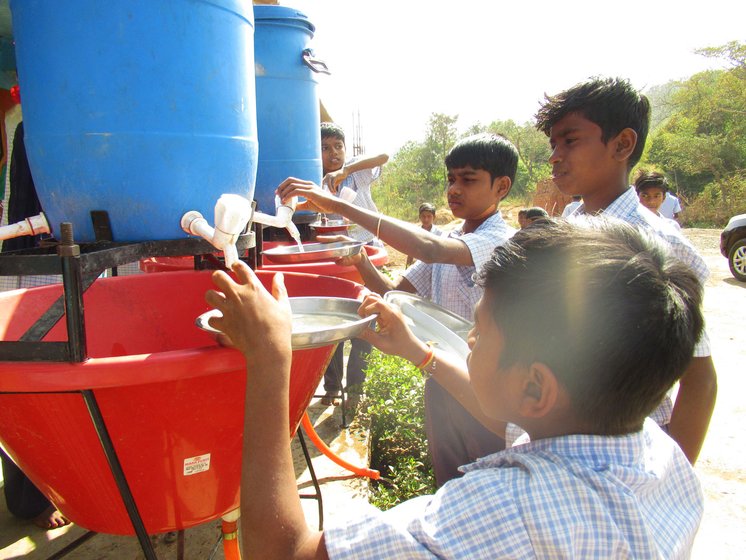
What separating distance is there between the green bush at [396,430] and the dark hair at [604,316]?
5.81 ft

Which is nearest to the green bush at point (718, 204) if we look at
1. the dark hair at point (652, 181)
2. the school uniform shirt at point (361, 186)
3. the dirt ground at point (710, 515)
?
the dark hair at point (652, 181)

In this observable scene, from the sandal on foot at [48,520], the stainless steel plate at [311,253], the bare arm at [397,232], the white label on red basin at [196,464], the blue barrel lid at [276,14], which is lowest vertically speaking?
the sandal on foot at [48,520]

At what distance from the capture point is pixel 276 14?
2309 mm

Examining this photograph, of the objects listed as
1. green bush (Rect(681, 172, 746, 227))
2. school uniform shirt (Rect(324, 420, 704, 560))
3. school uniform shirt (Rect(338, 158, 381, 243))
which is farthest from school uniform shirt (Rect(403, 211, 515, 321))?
green bush (Rect(681, 172, 746, 227))

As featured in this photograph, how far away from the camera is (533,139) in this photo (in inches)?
1114

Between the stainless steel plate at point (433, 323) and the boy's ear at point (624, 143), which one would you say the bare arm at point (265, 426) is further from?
the boy's ear at point (624, 143)

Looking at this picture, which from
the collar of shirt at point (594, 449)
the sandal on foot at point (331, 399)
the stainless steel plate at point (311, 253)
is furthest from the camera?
the sandal on foot at point (331, 399)

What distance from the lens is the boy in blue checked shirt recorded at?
720 mm

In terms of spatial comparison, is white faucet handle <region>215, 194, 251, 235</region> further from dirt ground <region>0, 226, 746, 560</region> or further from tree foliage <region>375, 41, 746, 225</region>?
tree foliage <region>375, 41, 746, 225</region>

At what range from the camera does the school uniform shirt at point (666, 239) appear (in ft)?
4.59

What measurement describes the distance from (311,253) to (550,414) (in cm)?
144

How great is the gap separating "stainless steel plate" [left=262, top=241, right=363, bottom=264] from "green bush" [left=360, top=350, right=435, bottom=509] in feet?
3.70

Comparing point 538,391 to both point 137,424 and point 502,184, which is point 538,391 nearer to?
point 137,424

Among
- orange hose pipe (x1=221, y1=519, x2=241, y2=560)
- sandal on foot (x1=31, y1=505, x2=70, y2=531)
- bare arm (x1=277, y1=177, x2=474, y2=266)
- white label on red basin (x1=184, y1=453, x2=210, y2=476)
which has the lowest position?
sandal on foot (x1=31, y1=505, x2=70, y2=531)
